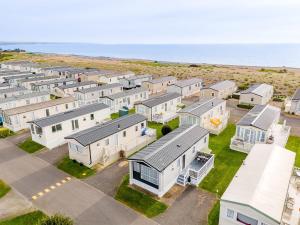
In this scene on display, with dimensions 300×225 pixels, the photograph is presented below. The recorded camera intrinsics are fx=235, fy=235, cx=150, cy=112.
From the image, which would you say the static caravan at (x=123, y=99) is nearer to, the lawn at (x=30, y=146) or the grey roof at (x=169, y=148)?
the lawn at (x=30, y=146)

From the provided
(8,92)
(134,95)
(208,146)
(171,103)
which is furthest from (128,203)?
(8,92)

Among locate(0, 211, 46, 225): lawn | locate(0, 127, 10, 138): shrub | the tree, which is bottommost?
locate(0, 211, 46, 225): lawn

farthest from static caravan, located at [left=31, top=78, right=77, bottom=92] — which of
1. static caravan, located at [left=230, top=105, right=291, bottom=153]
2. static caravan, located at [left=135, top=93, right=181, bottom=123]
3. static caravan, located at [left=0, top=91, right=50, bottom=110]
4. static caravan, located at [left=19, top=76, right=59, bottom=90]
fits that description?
static caravan, located at [left=230, top=105, right=291, bottom=153]

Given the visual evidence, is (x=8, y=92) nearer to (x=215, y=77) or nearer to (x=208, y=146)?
(x=208, y=146)

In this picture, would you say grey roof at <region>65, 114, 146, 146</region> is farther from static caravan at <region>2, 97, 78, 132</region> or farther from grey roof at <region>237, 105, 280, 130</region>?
grey roof at <region>237, 105, 280, 130</region>

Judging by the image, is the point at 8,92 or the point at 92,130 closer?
Result: the point at 92,130

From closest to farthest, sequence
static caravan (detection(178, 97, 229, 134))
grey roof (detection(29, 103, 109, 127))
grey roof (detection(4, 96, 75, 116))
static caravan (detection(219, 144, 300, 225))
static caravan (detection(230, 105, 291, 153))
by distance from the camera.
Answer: static caravan (detection(219, 144, 300, 225)) → static caravan (detection(230, 105, 291, 153)) → grey roof (detection(29, 103, 109, 127)) → static caravan (detection(178, 97, 229, 134)) → grey roof (detection(4, 96, 75, 116))

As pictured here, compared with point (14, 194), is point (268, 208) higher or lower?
higher
